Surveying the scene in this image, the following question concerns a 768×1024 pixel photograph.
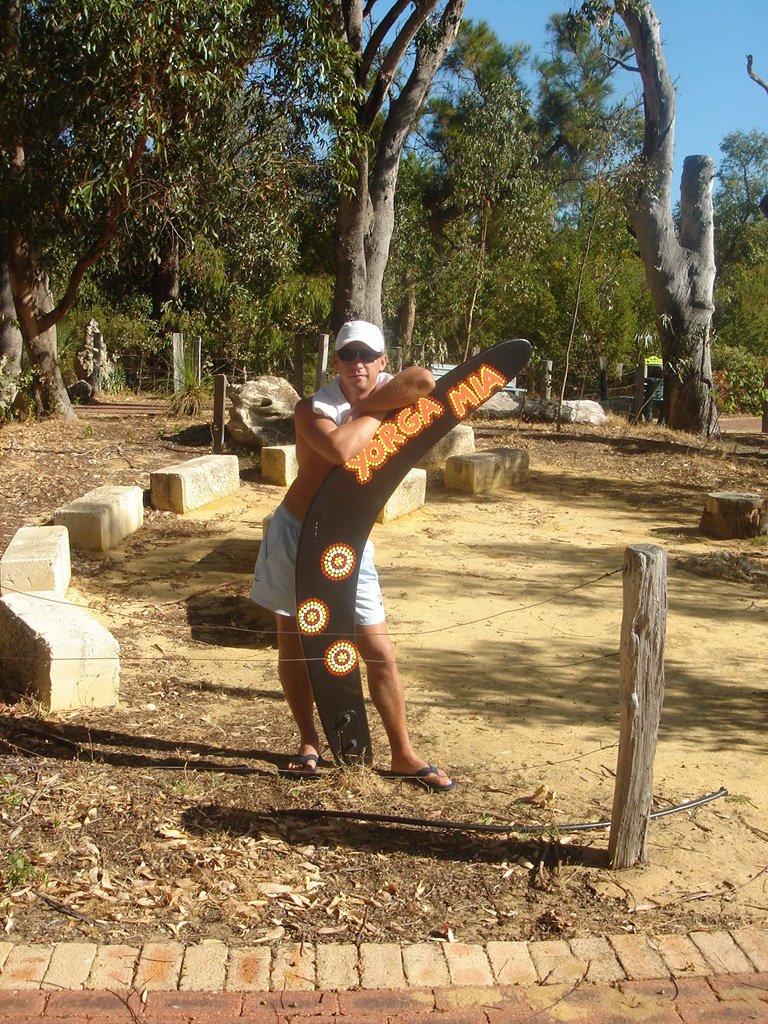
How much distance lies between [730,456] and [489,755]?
11.4 metres

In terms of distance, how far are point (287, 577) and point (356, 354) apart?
36.7 inches

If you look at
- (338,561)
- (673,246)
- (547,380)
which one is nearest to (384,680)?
(338,561)

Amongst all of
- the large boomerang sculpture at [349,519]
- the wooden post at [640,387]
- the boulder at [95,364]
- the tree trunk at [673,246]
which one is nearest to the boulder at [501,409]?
the wooden post at [640,387]

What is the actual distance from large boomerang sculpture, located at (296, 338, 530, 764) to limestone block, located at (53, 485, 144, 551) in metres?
4.54

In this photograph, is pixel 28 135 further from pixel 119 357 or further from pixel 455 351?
pixel 455 351

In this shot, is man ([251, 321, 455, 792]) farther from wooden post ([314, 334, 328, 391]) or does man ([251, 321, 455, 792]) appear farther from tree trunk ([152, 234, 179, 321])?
tree trunk ([152, 234, 179, 321])

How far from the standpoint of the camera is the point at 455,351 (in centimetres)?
3095

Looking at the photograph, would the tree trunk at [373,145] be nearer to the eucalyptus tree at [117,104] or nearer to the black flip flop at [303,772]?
the eucalyptus tree at [117,104]

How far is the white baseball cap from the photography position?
3.71m

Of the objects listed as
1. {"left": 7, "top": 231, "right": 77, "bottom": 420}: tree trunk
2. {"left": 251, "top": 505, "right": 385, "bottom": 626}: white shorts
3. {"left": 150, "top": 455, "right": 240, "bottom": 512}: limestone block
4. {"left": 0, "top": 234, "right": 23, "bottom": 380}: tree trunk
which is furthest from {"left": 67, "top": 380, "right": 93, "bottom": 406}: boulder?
{"left": 251, "top": 505, "right": 385, "bottom": 626}: white shorts

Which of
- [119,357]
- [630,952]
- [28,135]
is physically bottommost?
[630,952]

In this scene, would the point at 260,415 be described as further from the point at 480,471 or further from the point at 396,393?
the point at 396,393

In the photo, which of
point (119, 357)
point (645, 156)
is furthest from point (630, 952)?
point (119, 357)

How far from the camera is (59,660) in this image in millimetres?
4602
